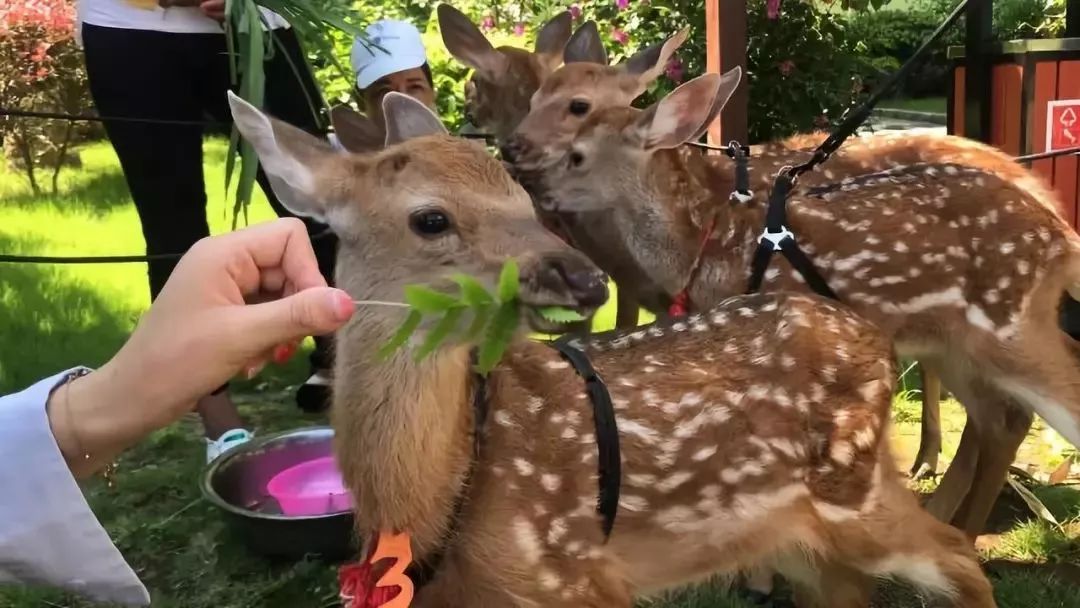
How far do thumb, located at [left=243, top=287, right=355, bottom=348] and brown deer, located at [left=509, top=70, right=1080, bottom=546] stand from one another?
6.43ft

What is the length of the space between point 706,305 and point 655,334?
31.7 inches

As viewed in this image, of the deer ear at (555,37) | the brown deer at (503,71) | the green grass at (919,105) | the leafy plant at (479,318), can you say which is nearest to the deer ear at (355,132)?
the brown deer at (503,71)

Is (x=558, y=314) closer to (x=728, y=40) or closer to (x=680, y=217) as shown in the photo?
(x=680, y=217)

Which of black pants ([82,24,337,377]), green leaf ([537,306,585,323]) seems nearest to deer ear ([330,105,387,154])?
black pants ([82,24,337,377])

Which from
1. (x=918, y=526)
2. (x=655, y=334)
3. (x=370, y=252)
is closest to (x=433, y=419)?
(x=370, y=252)

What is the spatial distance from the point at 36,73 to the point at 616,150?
5.70 metres

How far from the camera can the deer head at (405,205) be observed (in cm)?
204

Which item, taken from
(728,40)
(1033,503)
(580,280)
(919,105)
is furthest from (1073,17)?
(919,105)

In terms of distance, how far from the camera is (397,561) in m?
2.04

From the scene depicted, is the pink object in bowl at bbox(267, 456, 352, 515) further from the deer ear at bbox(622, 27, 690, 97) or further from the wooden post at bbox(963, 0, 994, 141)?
the wooden post at bbox(963, 0, 994, 141)

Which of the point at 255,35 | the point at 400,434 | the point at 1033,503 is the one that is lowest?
the point at 1033,503

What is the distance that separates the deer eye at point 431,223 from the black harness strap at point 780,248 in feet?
4.63

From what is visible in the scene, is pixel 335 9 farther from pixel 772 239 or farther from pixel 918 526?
pixel 918 526

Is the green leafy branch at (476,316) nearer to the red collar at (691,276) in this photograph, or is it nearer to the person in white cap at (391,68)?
the red collar at (691,276)
